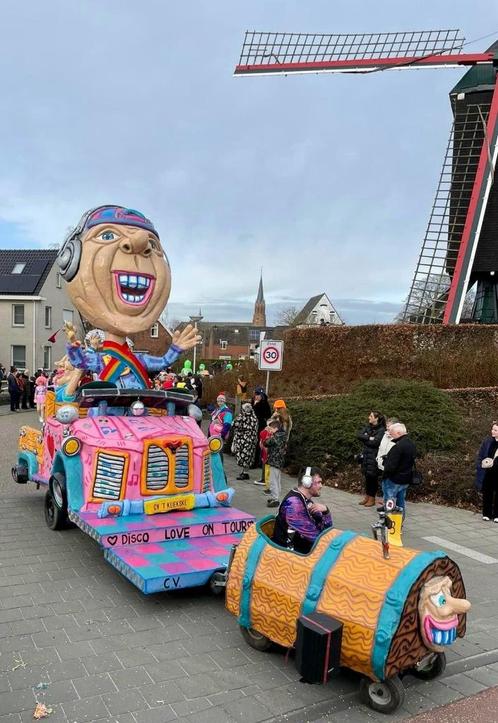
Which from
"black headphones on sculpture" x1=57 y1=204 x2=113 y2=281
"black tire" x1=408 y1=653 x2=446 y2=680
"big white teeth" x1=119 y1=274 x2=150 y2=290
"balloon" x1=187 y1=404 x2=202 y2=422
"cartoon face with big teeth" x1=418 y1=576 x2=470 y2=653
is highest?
"black headphones on sculpture" x1=57 y1=204 x2=113 y2=281

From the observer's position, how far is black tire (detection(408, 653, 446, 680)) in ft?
13.8

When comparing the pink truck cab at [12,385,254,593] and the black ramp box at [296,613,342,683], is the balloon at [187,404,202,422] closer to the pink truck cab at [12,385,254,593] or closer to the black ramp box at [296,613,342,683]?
the pink truck cab at [12,385,254,593]

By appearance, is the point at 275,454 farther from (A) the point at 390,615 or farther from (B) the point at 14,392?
(B) the point at 14,392

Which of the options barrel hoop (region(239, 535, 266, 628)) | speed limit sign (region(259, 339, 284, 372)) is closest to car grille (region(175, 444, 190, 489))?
barrel hoop (region(239, 535, 266, 628))

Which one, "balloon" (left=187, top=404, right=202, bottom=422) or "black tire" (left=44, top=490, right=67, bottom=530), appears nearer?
"black tire" (left=44, top=490, right=67, bottom=530)

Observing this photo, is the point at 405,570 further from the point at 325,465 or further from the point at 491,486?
the point at 325,465

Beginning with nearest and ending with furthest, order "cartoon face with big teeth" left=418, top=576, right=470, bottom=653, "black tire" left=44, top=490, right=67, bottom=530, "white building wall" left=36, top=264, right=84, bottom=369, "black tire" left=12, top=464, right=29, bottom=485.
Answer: "cartoon face with big teeth" left=418, top=576, right=470, bottom=653 → "black tire" left=44, top=490, right=67, bottom=530 → "black tire" left=12, top=464, right=29, bottom=485 → "white building wall" left=36, top=264, right=84, bottom=369

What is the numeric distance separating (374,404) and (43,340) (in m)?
27.1

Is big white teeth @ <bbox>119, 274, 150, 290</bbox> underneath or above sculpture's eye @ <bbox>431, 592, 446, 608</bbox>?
above

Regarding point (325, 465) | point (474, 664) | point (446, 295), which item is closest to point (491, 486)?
point (325, 465)

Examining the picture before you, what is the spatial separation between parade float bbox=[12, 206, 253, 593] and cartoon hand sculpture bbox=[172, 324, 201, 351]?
16mm

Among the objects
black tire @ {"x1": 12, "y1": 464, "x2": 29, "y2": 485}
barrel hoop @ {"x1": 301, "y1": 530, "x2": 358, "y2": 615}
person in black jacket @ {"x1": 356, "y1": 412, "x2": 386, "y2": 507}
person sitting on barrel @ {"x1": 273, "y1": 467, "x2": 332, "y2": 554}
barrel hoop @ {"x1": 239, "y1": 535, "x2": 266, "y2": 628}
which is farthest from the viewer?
person in black jacket @ {"x1": 356, "y1": 412, "x2": 386, "y2": 507}

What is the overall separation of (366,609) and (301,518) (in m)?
1.11

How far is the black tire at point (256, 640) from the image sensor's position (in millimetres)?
4513
